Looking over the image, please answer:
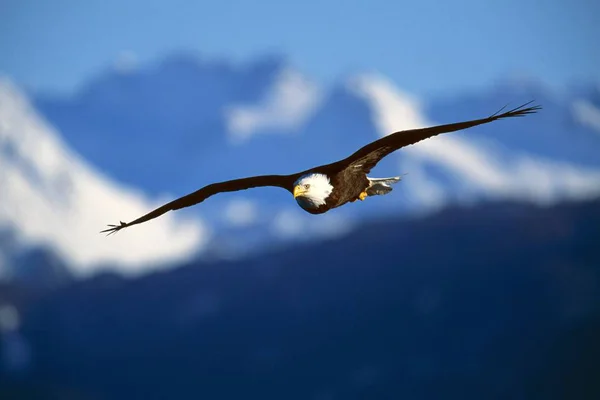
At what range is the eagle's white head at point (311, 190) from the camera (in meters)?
22.1

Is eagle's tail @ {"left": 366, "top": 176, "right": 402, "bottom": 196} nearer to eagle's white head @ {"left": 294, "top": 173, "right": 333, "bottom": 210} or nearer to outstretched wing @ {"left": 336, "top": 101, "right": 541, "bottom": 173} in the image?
outstretched wing @ {"left": 336, "top": 101, "right": 541, "bottom": 173}

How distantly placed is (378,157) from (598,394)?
528 ft

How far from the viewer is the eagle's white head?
2214 cm

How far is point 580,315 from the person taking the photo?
198 meters

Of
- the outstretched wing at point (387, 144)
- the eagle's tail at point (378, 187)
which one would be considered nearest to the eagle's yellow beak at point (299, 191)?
the outstretched wing at point (387, 144)

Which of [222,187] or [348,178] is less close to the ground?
[222,187]

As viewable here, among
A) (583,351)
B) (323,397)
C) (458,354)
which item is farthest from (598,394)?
(323,397)

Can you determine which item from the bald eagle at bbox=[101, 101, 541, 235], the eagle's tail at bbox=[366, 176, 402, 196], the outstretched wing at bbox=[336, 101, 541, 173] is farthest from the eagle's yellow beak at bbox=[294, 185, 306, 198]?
the eagle's tail at bbox=[366, 176, 402, 196]

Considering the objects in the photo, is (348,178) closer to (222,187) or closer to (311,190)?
(311,190)

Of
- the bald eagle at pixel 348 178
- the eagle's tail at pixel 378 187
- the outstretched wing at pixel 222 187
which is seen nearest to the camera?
the bald eagle at pixel 348 178

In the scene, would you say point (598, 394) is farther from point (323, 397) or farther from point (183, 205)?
point (183, 205)

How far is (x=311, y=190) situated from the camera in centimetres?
2225

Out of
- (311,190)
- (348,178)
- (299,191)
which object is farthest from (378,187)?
(299,191)

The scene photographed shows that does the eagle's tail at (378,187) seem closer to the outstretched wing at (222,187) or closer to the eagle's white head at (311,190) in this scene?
the outstretched wing at (222,187)
